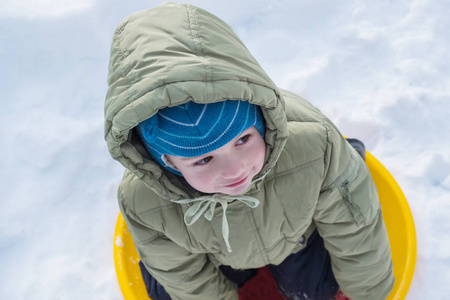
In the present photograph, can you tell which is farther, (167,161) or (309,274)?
(309,274)

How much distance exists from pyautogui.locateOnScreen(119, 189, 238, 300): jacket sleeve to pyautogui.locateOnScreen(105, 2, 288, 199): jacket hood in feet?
0.93

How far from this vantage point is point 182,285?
4.27ft

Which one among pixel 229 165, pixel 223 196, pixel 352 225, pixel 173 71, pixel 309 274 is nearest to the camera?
pixel 173 71

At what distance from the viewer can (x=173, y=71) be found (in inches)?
31.6

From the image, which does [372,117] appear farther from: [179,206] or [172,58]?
[172,58]

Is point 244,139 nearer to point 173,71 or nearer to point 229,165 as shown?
point 229,165

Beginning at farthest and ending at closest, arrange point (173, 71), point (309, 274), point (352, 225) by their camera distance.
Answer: point (309, 274), point (352, 225), point (173, 71)

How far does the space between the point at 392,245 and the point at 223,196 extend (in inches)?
29.0

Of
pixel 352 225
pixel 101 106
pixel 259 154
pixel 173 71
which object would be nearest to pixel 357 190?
pixel 352 225

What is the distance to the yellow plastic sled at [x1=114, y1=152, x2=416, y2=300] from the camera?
145 cm

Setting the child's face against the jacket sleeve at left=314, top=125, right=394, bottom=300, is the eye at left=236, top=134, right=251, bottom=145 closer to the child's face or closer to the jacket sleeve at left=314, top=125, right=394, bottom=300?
the child's face

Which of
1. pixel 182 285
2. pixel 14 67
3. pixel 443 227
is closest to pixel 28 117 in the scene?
pixel 14 67

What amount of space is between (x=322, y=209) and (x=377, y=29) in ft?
3.29

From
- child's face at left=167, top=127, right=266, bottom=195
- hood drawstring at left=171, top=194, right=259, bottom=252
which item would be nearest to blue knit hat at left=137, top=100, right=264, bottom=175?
child's face at left=167, top=127, right=266, bottom=195
